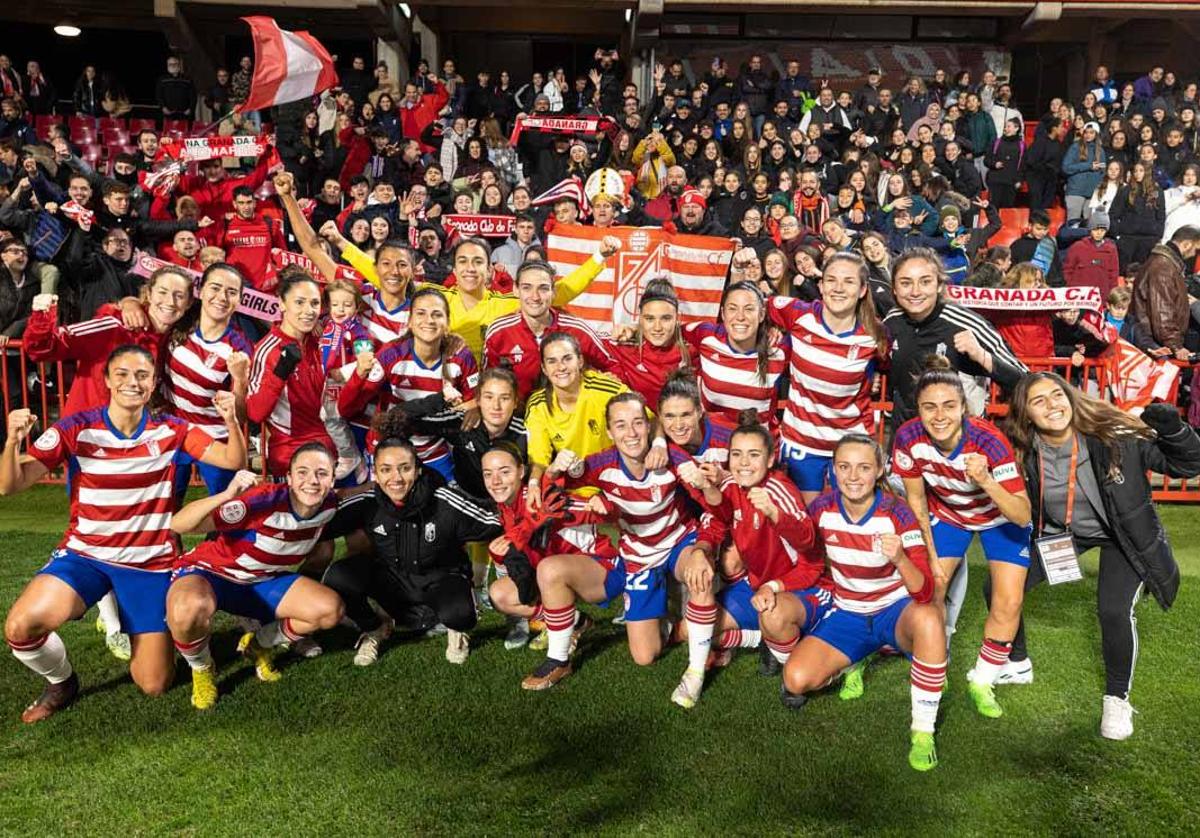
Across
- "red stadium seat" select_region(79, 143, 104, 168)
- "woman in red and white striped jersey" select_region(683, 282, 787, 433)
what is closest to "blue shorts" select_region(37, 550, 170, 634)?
"woman in red and white striped jersey" select_region(683, 282, 787, 433)

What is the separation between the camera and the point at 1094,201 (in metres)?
12.4

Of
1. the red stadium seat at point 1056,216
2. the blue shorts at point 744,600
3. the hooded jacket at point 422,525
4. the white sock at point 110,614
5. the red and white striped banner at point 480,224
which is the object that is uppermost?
the red stadium seat at point 1056,216

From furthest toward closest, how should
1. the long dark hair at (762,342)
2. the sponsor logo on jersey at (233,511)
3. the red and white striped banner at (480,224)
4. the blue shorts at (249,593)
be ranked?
1. the red and white striped banner at (480,224)
2. the long dark hair at (762,342)
3. the blue shorts at (249,593)
4. the sponsor logo on jersey at (233,511)

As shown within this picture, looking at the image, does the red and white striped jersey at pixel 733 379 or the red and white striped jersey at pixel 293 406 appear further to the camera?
the red and white striped jersey at pixel 733 379

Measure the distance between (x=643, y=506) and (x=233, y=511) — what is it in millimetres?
1926

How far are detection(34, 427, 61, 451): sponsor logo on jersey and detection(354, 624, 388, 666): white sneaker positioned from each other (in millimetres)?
1698

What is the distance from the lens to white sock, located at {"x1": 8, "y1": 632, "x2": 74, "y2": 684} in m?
4.24

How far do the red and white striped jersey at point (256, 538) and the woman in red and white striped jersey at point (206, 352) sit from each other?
0.67 m

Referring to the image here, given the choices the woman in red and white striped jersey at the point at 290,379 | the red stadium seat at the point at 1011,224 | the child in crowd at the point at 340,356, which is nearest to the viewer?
the woman in red and white striped jersey at the point at 290,379

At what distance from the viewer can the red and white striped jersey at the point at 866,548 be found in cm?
423

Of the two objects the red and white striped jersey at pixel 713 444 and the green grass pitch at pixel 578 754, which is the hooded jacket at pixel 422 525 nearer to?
the green grass pitch at pixel 578 754

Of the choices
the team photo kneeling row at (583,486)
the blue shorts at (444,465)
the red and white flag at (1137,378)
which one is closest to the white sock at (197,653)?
the team photo kneeling row at (583,486)

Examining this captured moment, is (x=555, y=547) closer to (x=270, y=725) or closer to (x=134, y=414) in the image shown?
(x=270, y=725)

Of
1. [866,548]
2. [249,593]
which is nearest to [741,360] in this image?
[866,548]
